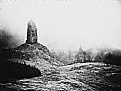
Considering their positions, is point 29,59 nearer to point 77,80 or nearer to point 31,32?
point 31,32

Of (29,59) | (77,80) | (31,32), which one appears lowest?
(77,80)

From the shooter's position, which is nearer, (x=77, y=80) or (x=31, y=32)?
(x=77, y=80)

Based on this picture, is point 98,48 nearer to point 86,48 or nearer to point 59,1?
point 86,48

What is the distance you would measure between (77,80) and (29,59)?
951 mm

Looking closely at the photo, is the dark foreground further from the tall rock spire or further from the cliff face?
the tall rock spire

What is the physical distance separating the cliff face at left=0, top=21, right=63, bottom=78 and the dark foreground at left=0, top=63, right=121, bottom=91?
0.44 feet

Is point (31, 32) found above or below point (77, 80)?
above

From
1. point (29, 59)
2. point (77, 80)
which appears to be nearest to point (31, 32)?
point (29, 59)

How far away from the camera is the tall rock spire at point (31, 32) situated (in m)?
4.04

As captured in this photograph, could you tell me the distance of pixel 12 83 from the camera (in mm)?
3705

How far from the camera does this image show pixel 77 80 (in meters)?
3.90

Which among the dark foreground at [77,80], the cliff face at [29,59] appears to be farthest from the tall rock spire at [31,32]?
the dark foreground at [77,80]

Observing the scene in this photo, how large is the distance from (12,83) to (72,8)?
181 cm

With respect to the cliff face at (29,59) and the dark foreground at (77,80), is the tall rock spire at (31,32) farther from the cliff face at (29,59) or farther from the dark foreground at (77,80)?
the dark foreground at (77,80)
